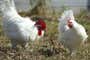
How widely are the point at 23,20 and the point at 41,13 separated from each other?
4832 millimetres

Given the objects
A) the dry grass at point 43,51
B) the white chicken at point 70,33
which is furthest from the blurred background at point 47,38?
the white chicken at point 70,33

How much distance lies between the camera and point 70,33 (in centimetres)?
714

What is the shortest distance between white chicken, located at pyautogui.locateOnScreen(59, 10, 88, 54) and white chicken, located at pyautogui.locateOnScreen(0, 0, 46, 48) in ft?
1.37

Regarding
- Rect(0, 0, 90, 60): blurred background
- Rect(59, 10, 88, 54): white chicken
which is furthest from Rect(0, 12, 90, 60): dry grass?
Rect(59, 10, 88, 54): white chicken

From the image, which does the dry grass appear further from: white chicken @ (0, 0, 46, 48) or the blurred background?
white chicken @ (0, 0, 46, 48)

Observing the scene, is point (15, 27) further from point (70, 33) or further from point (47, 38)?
point (47, 38)

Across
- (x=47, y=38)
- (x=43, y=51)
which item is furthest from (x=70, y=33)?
(x=47, y=38)

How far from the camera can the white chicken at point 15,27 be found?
6797 mm

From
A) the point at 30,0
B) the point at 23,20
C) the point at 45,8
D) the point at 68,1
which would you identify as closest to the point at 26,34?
the point at 23,20

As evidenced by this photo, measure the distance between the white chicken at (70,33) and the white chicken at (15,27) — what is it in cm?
42

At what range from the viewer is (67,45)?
7.27 metres

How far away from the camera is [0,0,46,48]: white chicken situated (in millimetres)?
6797

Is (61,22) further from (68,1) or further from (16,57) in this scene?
(68,1)

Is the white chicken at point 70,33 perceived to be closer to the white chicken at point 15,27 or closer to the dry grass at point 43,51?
the dry grass at point 43,51
